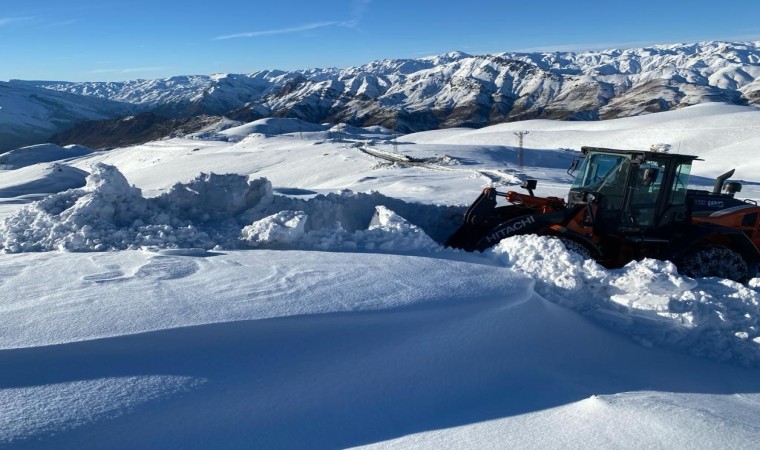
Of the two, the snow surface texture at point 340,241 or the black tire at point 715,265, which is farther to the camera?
the black tire at point 715,265

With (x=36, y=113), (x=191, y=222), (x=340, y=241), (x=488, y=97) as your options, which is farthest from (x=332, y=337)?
(x=36, y=113)

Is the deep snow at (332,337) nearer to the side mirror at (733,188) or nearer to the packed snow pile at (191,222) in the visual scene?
the packed snow pile at (191,222)

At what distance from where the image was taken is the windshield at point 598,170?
7527 millimetres

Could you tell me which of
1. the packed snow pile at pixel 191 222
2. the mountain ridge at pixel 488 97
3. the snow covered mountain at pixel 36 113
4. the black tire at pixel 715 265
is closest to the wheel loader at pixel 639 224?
the black tire at pixel 715 265

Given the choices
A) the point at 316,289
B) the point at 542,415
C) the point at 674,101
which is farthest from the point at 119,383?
the point at 674,101

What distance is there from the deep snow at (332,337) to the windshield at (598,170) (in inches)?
69.7

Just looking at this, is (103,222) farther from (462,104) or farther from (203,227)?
(462,104)

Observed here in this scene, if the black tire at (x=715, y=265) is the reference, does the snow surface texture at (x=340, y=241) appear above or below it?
above

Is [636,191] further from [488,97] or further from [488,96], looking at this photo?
[488,96]

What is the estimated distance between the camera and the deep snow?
3.19 meters

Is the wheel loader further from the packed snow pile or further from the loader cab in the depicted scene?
the packed snow pile

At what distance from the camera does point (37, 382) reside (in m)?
3.26

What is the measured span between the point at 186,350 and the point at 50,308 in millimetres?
1205

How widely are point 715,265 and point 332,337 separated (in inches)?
222
